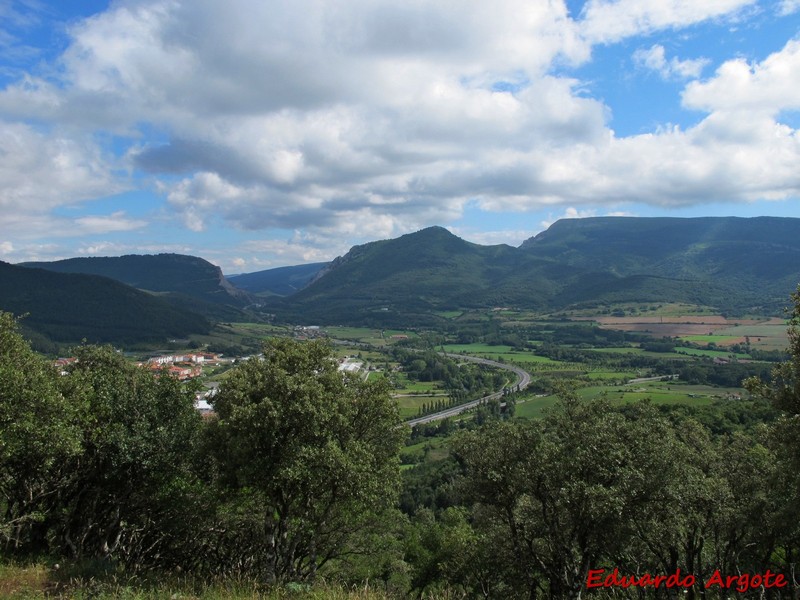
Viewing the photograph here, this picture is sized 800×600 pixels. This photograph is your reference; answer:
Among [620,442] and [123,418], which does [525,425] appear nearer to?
[620,442]

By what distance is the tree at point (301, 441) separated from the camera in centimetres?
1448

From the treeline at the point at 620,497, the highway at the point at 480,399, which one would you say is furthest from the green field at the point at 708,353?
the treeline at the point at 620,497

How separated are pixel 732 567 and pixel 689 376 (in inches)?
4778

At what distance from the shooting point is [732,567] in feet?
63.4

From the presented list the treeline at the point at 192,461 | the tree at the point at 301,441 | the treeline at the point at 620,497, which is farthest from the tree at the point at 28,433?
the treeline at the point at 620,497

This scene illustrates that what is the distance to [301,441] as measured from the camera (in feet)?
49.4

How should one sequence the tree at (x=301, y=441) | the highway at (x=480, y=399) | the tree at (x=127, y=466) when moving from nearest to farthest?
the tree at (x=301, y=441), the tree at (x=127, y=466), the highway at (x=480, y=399)

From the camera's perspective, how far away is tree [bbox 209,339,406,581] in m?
14.5

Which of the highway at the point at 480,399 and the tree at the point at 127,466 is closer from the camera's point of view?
the tree at the point at 127,466

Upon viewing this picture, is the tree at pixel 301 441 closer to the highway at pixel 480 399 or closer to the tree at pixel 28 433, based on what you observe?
the tree at pixel 28 433

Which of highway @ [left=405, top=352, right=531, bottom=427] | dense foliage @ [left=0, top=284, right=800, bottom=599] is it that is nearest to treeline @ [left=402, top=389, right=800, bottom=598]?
dense foliage @ [left=0, top=284, right=800, bottom=599]
